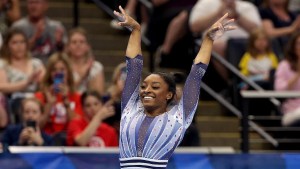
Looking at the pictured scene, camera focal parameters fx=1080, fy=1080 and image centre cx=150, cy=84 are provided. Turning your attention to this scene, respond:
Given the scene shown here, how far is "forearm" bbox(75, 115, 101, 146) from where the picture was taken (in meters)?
10.8

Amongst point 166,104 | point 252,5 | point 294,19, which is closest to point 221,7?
point 252,5

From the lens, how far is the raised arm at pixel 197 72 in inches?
316

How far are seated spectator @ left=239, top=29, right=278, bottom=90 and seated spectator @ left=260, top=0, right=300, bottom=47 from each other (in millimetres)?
690

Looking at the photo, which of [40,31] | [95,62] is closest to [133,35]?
[95,62]

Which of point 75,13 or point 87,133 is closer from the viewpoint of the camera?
point 87,133

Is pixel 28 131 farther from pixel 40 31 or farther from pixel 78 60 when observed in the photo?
pixel 40 31

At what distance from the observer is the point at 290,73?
479 inches

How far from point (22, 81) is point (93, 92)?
827mm

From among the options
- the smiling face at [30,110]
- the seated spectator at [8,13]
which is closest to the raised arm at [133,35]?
the smiling face at [30,110]

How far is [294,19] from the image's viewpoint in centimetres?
1382

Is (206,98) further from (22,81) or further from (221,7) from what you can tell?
(22,81)

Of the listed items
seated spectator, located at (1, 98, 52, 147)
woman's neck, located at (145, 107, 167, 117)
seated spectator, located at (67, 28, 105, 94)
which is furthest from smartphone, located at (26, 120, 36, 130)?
woman's neck, located at (145, 107, 167, 117)

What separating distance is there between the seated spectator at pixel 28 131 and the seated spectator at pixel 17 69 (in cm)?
51

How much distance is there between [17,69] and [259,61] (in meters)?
2.89
